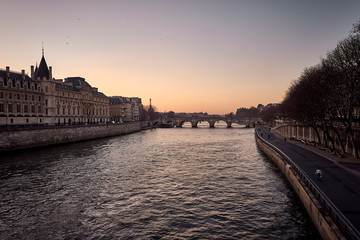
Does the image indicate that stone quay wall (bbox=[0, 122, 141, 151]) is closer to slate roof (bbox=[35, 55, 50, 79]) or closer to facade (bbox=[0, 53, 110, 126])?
facade (bbox=[0, 53, 110, 126])

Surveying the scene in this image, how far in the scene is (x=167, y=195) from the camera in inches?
878

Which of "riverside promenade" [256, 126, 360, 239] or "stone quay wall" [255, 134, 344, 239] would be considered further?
"riverside promenade" [256, 126, 360, 239]

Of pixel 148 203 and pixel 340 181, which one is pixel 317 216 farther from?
pixel 148 203

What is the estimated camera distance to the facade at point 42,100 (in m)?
58.1

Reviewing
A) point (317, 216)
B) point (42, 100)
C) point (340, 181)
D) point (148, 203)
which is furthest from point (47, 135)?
point (340, 181)

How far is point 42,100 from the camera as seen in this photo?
70.1 metres

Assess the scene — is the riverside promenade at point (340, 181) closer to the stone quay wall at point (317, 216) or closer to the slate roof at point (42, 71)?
the stone quay wall at point (317, 216)

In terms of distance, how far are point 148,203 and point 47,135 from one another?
45.9 meters

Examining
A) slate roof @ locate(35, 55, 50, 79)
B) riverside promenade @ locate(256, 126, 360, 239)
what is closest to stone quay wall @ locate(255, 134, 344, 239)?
riverside promenade @ locate(256, 126, 360, 239)

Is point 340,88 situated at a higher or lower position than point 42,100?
lower

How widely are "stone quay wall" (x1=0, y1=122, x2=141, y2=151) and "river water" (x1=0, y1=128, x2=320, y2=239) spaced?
530 inches

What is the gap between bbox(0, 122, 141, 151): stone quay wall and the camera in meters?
45.6

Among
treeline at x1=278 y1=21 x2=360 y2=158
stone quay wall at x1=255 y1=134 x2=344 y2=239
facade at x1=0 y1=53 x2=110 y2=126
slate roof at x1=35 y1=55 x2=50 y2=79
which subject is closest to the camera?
stone quay wall at x1=255 y1=134 x2=344 y2=239

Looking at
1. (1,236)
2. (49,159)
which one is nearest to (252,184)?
(1,236)
